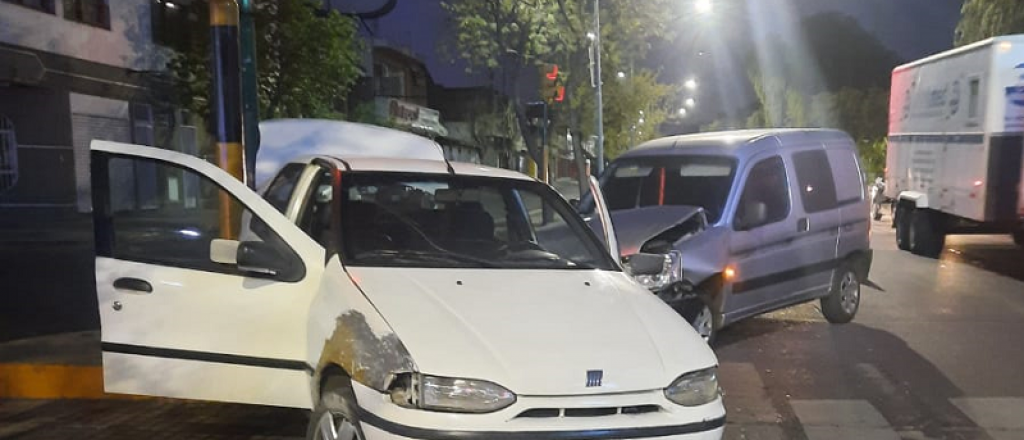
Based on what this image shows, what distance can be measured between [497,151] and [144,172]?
17312 mm

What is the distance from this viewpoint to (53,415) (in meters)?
5.27

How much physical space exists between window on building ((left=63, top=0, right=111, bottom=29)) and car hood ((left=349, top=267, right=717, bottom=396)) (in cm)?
1832

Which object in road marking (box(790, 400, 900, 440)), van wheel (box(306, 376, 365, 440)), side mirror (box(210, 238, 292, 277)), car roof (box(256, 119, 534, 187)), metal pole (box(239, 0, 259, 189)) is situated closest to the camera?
van wheel (box(306, 376, 365, 440))

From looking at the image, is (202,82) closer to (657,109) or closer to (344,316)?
(344,316)

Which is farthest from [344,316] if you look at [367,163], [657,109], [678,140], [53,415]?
[657,109]

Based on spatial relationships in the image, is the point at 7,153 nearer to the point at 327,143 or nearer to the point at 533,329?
the point at 327,143

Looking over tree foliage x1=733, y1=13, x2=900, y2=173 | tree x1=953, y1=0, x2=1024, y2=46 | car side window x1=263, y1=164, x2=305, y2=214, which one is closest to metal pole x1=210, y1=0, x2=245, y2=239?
car side window x1=263, y1=164, x2=305, y2=214

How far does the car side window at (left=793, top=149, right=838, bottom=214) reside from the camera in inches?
304

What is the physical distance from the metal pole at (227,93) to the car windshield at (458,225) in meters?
2.00

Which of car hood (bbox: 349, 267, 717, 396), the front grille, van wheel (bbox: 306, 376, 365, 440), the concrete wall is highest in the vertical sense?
the concrete wall

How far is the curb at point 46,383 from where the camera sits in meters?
5.64

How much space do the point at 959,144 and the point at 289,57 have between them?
11.6 metres

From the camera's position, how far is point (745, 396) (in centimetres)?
596

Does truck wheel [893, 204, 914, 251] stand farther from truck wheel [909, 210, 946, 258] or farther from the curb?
the curb
